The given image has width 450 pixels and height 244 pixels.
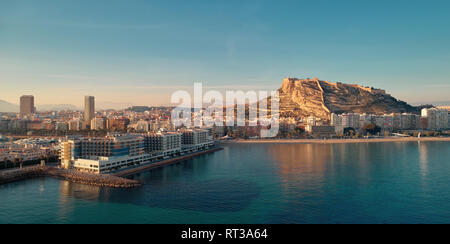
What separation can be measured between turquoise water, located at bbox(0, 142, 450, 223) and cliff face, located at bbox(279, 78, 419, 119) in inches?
1061

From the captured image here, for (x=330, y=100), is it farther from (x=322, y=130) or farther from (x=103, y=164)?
(x=103, y=164)

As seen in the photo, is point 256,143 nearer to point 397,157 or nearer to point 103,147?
point 397,157

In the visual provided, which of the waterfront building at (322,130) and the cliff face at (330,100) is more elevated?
the cliff face at (330,100)

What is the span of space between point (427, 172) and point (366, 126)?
18.6 m

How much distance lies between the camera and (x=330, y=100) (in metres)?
41.3

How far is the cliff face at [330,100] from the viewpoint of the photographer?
39.6 metres

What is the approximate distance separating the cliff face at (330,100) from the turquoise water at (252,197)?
88.4 feet

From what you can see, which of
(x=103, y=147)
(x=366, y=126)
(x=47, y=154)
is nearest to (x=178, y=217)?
(x=103, y=147)

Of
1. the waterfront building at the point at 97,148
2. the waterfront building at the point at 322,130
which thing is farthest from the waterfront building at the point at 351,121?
the waterfront building at the point at 97,148

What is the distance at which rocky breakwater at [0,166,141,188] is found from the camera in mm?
9727

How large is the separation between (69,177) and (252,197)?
256 inches

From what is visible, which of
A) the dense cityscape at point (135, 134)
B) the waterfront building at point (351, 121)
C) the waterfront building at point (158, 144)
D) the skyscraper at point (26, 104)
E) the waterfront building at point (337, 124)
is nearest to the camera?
the dense cityscape at point (135, 134)

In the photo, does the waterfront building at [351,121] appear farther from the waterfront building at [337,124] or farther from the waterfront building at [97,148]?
the waterfront building at [97,148]

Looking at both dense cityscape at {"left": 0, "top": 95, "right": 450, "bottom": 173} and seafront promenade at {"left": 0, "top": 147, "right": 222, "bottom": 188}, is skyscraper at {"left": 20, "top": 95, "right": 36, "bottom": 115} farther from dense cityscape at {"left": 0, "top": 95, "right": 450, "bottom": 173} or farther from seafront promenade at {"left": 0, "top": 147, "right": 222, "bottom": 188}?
seafront promenade at {"left": 0, "top": 147, "right": 222, "bottom": 188}
